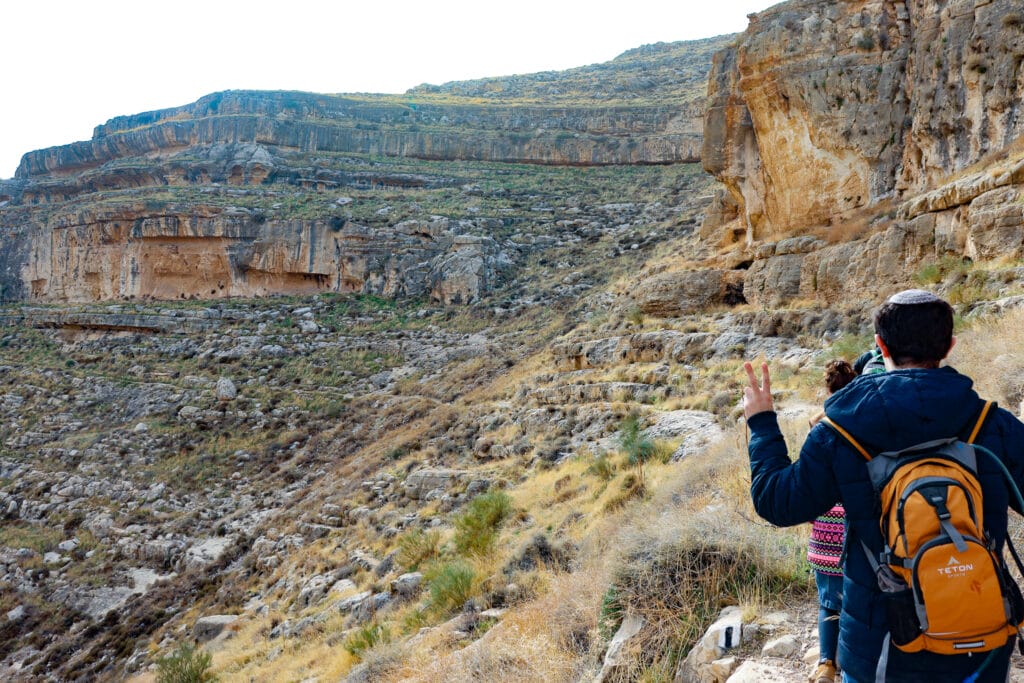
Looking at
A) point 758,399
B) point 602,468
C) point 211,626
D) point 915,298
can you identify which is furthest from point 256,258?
point 915,298

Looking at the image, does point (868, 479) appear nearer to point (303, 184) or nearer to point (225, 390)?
point (225, 390)

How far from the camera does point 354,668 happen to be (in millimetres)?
5641

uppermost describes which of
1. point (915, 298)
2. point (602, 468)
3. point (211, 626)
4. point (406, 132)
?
point (406, 132)

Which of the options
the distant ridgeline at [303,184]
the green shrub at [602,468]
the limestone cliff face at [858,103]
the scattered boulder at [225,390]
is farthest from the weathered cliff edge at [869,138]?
the distant ridgeline at [303,184]

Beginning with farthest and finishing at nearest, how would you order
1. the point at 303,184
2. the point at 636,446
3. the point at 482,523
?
the point at 303,184, the point at 636,446, the point at 482,523

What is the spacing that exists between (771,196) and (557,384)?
7329mm

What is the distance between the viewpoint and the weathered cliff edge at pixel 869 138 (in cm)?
1055

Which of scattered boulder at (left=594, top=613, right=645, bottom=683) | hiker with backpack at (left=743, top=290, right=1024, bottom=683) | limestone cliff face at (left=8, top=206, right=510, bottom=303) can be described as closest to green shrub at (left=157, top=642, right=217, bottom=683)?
scattered boulder at (left=594, top=613, right=645, bottom=683)

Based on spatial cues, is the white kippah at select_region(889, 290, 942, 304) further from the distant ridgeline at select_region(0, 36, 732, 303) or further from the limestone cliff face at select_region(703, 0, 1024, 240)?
the distant ridgeline at select_region(0, 36, 732, 303)

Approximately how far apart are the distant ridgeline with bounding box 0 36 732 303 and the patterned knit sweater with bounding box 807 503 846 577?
99.7 ft

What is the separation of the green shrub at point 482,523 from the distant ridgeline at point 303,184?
2448 centimetres

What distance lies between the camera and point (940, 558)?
5.18ft

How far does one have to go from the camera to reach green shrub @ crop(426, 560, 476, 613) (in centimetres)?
598

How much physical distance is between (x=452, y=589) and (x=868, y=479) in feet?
16.3
